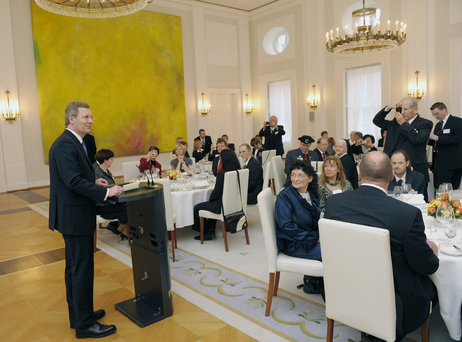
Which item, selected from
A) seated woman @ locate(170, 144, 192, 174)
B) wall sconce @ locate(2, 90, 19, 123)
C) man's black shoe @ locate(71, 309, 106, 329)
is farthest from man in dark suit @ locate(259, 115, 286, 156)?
man's black shoe @ locate(71, 309, 106, 329)

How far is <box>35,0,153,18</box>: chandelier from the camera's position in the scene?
18.5 ft

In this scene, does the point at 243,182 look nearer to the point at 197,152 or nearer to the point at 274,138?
the point at 197,152

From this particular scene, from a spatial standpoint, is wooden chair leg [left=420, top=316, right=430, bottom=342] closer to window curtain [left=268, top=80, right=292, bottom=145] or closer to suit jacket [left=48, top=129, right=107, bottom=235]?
suit jacket [left=48, top=129, right=107, bottom=235]

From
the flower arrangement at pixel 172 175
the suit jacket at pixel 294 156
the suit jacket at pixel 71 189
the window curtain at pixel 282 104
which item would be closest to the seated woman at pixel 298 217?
the suit jacket at pixel 71 189

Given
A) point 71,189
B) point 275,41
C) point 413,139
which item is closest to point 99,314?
point 71,189

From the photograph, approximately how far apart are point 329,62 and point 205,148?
547cm

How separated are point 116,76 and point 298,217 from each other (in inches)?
417

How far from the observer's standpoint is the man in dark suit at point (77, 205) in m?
2.78

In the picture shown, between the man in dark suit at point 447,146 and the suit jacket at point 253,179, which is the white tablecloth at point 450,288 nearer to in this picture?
the suit jacket at point 253,179

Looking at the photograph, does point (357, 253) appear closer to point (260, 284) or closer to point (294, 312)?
point (294, 312)

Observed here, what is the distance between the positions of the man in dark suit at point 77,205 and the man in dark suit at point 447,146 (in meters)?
5.06

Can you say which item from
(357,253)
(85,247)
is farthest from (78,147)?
(357,253)

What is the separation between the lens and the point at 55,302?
3645 millimetres

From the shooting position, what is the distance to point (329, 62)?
42.4 feet
